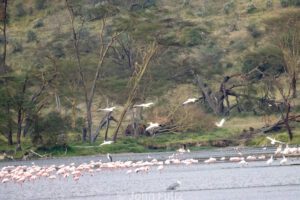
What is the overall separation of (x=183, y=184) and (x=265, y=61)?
1333 inches

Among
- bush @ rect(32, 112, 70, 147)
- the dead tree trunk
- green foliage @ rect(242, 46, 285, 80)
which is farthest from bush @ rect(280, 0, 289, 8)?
bush @ rect(32, 112, 70, 147)

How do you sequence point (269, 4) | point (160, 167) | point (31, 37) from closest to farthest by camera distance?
1. point (160, 167)
2. point (269, 4)
3. point (31, 37)

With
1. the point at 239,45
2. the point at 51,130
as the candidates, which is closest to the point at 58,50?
the point at 239,45

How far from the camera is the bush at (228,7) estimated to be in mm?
99125

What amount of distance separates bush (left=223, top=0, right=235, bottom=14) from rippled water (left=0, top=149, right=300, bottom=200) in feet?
181

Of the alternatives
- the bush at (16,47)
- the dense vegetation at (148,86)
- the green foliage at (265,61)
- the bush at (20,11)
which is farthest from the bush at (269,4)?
the bush at (20,11)

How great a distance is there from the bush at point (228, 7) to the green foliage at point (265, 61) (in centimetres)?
2895

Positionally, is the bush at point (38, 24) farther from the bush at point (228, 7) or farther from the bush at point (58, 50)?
the bush at point (58, 50)

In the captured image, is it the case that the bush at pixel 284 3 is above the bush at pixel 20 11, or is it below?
above

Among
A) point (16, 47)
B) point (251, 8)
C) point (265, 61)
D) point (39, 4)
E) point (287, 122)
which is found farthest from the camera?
point (39, 4)

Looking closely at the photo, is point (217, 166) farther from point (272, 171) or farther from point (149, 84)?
Result: point (149, 84)

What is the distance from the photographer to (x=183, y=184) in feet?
115

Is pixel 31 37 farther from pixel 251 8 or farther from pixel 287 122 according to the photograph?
pixel 287 122

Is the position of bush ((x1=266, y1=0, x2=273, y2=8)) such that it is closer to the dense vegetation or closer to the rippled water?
the dense vegetation
